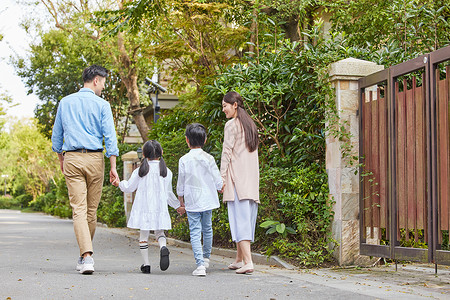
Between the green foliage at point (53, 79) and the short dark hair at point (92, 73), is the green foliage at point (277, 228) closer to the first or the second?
the short dark hair at point (92, 73)

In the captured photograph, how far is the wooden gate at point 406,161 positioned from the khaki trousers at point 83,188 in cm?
320

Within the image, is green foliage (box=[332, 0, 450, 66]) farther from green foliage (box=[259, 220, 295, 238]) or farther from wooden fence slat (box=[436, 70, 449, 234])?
green foliage (box=[259, 220, 295, 238])

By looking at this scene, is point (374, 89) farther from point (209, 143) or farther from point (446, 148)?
point (209, 143)

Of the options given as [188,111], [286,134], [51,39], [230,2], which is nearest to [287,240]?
[286,134]

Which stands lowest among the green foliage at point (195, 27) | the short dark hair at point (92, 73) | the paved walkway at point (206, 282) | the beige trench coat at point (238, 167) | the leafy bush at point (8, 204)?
the leafy bush at point (8, 204)

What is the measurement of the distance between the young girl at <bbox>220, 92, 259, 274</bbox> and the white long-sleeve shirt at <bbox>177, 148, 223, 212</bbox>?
0.14m

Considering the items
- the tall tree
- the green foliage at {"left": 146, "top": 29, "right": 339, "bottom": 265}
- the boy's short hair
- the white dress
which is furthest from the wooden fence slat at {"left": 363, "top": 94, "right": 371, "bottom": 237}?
the tall tree

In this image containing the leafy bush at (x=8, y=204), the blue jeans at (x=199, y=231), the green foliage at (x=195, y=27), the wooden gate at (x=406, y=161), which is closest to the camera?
the wooden gate at (x=406, y=161)

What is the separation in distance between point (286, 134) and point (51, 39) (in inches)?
935

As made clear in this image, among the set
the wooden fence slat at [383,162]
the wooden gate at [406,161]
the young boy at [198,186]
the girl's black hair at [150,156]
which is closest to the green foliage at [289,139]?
the wooden gate at [406,161]

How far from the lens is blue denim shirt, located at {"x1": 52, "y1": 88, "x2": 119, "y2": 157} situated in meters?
→ 6.96

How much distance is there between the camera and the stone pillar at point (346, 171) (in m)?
7.69

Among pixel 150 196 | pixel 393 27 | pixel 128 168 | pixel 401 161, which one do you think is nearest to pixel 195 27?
pixel 393 27

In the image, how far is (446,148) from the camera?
614cm
